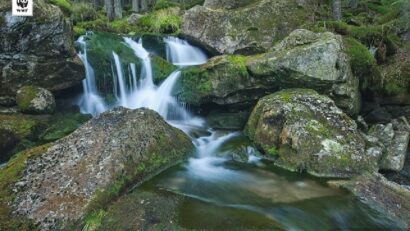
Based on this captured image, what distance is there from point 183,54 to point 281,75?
507 centimetres

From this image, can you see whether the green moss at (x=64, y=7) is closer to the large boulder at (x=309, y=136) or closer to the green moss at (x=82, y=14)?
the green moss at (x=82, y=14)

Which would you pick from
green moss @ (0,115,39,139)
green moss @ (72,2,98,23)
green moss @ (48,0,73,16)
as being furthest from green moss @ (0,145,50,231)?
green moss @ (48,0,73,16)

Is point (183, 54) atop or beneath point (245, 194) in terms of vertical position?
atop

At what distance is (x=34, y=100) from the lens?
9.52 m

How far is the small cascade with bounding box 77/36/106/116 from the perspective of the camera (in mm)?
11094

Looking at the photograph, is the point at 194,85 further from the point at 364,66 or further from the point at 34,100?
the point at 364,66

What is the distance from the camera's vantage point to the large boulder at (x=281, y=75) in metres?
9.79

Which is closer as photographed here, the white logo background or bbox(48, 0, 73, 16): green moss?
the white logo background

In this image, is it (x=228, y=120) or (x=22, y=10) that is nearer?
(x=22, y=10)

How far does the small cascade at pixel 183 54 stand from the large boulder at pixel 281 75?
9.11ft

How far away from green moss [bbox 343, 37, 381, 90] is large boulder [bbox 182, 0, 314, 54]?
3333 mm

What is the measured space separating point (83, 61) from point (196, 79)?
11.7 ft

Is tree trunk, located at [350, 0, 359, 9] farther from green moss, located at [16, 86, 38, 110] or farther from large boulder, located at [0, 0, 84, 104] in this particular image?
green moss, located at [16, 86, 38, 110]

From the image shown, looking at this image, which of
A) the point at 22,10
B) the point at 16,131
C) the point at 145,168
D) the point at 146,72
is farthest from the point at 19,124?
the point at 146,72
